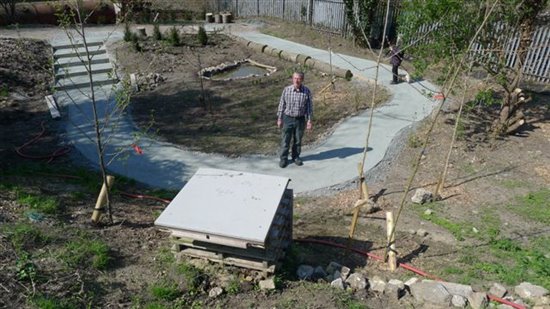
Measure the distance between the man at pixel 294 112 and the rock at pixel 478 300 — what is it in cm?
430

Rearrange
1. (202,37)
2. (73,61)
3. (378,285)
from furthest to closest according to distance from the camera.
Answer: (202,37), (73,61), (378,285)

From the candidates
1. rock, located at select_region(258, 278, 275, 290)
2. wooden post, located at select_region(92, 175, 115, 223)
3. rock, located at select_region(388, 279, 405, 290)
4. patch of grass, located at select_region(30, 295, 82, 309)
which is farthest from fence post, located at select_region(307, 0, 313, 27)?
patch of grass, located at select_region(30, 295, 82, 309)

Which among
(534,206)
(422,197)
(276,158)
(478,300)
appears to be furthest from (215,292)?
(534,206)

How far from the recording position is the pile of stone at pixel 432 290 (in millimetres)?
4703

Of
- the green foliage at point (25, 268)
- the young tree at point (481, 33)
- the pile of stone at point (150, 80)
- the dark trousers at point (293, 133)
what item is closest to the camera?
the green foliage at point (25, 268)

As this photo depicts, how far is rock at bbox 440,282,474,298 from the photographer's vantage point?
4.79 metres

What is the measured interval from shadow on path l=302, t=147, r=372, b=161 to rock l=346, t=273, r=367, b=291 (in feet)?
13.5

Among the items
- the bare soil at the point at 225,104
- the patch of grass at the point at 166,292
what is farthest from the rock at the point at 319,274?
the bare soil at the point at 225,104

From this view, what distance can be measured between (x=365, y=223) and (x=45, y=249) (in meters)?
4.59

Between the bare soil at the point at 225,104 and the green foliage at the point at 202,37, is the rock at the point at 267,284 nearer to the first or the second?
the bare soil at the point at 225,104

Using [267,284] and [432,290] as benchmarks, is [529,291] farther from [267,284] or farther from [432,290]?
[267,284]

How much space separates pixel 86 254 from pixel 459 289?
176 inches

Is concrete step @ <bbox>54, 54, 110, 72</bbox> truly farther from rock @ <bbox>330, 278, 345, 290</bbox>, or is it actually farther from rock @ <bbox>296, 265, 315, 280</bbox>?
rock @ <bbox>330, 278, 345, 290</bbox>

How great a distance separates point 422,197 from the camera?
7.16m
